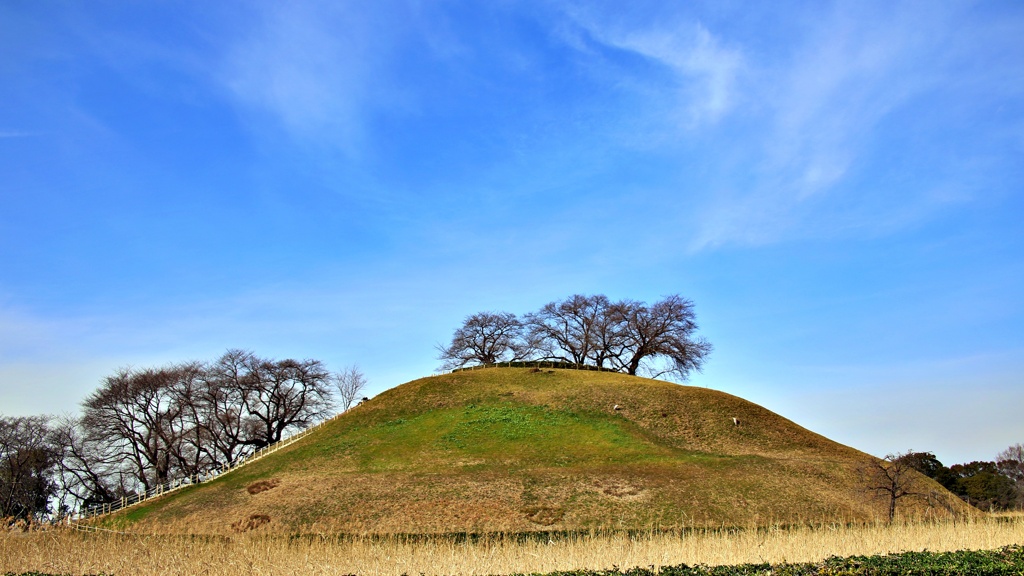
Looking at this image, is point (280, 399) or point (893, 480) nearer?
point (893, 480)

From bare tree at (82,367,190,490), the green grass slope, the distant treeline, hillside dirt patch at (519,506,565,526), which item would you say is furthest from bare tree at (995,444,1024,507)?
bare tree at (82,367,190,490)

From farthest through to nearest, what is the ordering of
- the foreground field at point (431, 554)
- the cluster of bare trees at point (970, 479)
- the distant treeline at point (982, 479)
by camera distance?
the distant treeline at point (982, 479) < the cluster of bare trees at point (970, 479) < the foreground field at point (431, 554)

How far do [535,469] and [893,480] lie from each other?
21.0m

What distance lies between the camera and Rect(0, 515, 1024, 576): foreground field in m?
16.8

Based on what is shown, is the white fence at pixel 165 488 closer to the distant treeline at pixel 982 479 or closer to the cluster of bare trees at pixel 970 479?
the cluster of bare trees at pixel 970 479

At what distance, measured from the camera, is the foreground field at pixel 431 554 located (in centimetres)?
1675

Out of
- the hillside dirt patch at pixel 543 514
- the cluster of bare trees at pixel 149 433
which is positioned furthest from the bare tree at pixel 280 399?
the hillside dirt patch at pixel 543 514

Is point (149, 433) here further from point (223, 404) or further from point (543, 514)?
point (543, 514)

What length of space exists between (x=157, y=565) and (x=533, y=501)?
2469 cm

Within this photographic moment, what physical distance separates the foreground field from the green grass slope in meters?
10.7

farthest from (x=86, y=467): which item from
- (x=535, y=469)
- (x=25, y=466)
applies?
(x=535, y=469)

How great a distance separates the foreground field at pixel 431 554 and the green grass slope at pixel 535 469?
10.7m

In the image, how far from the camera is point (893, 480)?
36.3m

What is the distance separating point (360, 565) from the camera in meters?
16.7
